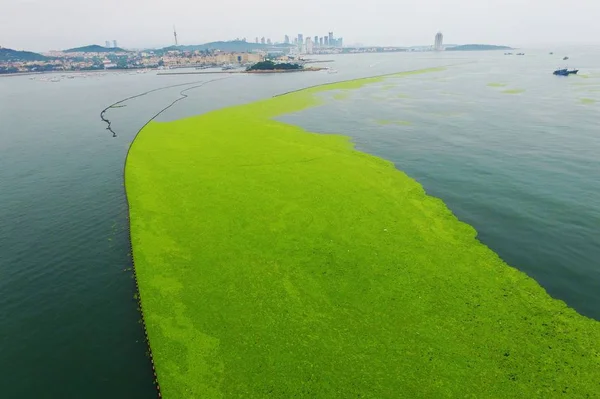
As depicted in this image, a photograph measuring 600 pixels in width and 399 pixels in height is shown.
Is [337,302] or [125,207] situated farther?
[125,207]

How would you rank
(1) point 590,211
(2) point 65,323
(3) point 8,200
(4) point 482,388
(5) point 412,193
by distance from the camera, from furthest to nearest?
(3) point 8,200
(5) point 412,193
(1) point 590,211
(2) point 65,323
(4) point 482,388

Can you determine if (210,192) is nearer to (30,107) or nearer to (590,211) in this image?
(590,211)

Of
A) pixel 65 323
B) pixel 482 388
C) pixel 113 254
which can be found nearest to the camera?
pixel 482 388

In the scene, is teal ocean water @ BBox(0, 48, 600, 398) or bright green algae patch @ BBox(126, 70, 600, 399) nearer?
bright green algae patch @ BBox(126, 70, 600, 399)

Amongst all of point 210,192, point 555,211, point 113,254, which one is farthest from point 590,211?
point 113,254

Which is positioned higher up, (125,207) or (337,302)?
(125,207)
